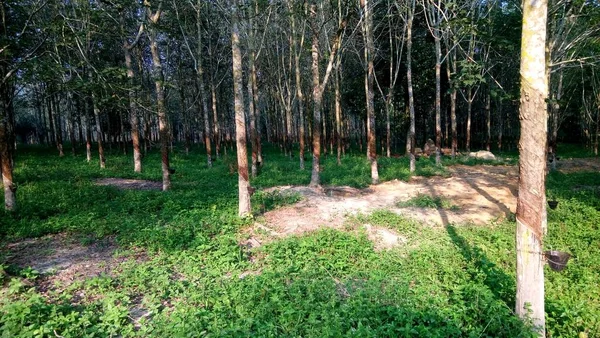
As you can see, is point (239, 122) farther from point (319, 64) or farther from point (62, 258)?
point (319, 64)

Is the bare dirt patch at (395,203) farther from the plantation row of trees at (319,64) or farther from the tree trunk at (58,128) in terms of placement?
the tree trunk at (58,128)

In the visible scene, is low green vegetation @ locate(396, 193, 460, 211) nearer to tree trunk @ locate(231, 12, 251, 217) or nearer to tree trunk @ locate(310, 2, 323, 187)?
tree trunk @ locate(310, 2, 323, 187)

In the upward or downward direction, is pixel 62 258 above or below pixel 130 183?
below

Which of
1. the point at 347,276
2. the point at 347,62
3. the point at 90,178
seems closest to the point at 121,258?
the point at 347,276

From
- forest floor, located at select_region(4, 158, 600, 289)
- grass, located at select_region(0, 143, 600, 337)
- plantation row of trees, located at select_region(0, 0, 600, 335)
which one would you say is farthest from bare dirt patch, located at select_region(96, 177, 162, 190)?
grass, located at select_region(0, 143, 600, 337)

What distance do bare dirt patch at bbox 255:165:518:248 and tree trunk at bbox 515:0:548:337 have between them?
365 centimetres

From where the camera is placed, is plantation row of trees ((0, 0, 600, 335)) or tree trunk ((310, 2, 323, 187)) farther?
tree trunk ((310, 2, 323, 187))

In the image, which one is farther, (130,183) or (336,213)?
(130,183)

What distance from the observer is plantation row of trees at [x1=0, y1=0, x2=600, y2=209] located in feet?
31.9

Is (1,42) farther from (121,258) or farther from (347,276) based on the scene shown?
(347,276)

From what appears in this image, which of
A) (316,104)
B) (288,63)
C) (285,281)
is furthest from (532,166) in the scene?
(288,63)

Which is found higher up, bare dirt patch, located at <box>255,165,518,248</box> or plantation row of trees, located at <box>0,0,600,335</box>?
plantation row of trees, located at <box>0,0,600,335</box>

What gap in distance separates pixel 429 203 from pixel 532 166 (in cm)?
707

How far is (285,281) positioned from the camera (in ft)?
20.5
